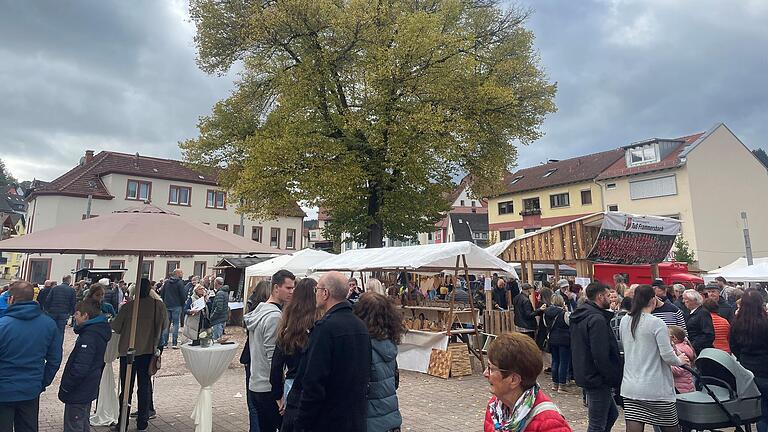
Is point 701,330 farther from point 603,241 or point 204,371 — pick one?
point 204,371

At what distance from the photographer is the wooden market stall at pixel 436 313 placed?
9.71 metres

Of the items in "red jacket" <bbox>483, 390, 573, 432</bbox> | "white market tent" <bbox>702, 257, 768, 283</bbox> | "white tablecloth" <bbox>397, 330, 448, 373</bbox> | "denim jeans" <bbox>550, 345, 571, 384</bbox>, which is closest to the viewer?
"red jacket" <bbox>483, 390, 573, 432</bbox>

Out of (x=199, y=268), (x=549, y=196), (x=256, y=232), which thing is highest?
(x=549, y=196)

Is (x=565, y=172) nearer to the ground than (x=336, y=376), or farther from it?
farther from it

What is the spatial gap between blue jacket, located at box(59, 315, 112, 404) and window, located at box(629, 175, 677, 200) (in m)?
36.2

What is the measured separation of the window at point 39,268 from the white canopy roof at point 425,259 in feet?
112

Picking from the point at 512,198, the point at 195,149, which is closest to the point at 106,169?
the point at 195,149

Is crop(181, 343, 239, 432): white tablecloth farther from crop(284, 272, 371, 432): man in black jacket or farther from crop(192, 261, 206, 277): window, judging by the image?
crop(192, 261, 206, 277): window

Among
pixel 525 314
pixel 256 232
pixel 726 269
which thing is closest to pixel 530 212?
pixel 726 269

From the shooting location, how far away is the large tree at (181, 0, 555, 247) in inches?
625

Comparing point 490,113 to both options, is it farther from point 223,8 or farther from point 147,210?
point 147,210

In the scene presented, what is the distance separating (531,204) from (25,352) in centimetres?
4146

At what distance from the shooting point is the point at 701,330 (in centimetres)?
607

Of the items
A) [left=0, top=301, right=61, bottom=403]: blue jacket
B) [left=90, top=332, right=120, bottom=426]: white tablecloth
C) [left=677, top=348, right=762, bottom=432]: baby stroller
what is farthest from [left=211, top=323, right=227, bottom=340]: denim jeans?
[left=677, top=348, right=762, bottom=432]: baby stroller
